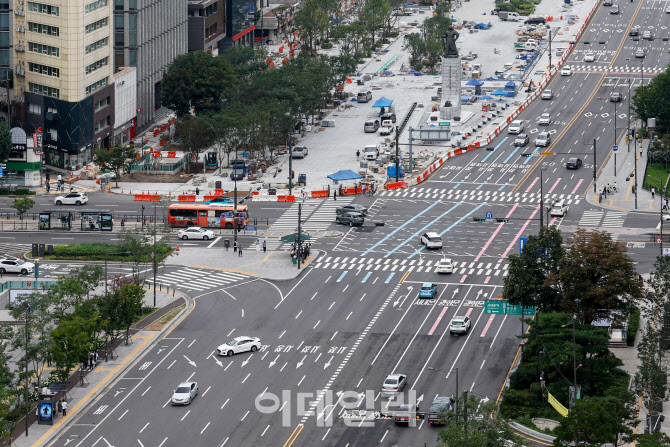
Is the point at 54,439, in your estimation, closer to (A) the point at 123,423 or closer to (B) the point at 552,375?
(A) the point at 123,423

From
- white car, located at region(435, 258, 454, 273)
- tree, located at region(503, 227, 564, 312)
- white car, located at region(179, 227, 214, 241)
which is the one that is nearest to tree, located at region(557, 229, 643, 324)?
tree, located at region(503, 227, 564, 312)

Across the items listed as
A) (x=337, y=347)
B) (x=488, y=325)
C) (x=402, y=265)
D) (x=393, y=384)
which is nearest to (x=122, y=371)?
(x=337, y=347)

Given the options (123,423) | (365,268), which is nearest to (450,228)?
(365,268)

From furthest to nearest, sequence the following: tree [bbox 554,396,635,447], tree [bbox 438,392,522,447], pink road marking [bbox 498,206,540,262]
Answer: pink road marking [bbox 498,206,540,262] < tree [bbox 554,396,635,447] < tree [bbox 438,392,522,447]

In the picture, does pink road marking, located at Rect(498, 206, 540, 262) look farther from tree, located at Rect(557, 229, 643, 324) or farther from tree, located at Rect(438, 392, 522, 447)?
tree, located at Rect(438, 392, 522, 447)

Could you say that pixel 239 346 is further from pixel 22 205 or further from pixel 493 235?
pixel 22 205
